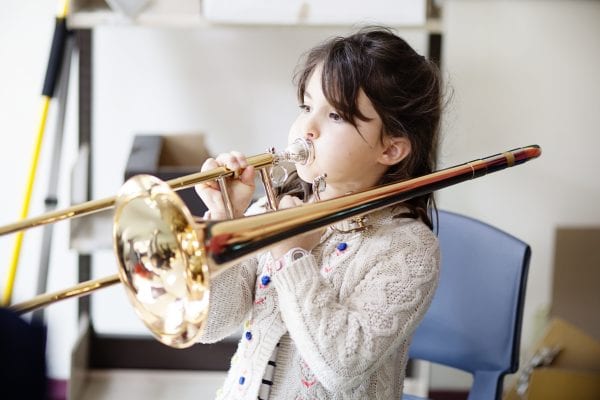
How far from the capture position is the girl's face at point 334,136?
107 centimetres

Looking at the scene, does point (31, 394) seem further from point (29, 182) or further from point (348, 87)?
point (29, 182)

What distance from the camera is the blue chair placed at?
131 cm

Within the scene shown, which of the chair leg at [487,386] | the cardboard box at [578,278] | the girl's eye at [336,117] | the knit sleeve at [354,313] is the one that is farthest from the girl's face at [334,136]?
the cardboard box at [578,278]

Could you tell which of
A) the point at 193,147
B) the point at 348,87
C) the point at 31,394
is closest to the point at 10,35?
the point at 193,147

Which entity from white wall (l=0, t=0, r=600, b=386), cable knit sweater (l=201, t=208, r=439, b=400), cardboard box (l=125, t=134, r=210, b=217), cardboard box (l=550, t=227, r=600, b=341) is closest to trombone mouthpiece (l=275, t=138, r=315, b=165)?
cable knit sweater (l=201, t=208, r=439, b=400)

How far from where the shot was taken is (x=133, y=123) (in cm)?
205

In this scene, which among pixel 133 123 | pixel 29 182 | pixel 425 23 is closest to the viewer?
pixel 425 23

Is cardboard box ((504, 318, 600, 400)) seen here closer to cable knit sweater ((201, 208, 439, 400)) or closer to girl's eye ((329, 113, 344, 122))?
cable knit sweater ((201, 208, 439, 400))

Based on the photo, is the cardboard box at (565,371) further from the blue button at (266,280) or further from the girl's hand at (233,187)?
the girl's hand at (233,187)

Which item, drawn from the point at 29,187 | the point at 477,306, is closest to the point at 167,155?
the point at 29,187

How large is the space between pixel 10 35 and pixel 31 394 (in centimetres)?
151

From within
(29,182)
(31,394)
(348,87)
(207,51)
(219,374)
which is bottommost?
(219,374)

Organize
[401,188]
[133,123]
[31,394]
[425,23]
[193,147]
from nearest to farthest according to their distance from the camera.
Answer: [31,394]
[401,188]
[425,23]
[193,147]
[133,123]

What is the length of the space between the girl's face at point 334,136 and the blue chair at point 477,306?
0.32 meters
